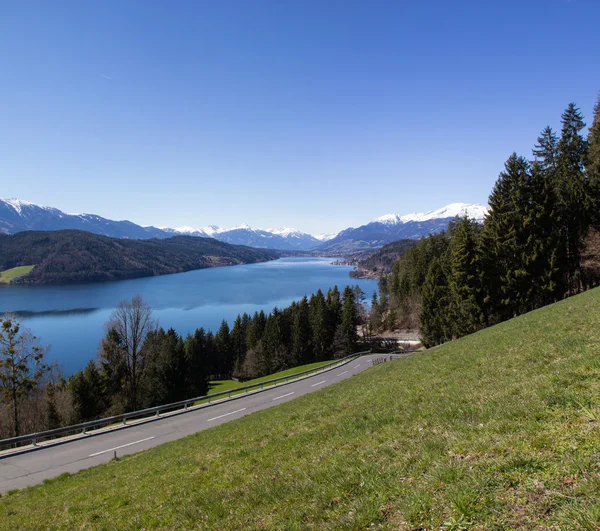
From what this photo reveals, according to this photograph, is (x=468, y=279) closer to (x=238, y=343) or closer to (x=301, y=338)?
(x=301, y=338)

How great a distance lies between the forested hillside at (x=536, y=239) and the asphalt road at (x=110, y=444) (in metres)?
24.1

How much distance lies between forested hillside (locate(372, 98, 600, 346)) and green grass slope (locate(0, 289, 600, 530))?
26579 millimetres

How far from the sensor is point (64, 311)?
389 ft

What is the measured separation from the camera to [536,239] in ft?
116

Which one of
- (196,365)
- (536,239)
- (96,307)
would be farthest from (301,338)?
(96,307)

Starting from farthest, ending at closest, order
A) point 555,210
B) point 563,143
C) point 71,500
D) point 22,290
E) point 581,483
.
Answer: point 22,290 → point 563,143 → point 555,210 → point 71,500 → point 581,483

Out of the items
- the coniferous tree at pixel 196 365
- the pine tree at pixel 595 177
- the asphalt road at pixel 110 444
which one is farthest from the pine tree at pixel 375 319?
the asphalt road at pixel 110 444

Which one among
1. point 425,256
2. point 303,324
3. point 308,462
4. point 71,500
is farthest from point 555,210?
point 303,324

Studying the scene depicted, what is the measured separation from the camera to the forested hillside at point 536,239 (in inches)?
1378

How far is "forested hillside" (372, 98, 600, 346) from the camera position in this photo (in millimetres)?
35000

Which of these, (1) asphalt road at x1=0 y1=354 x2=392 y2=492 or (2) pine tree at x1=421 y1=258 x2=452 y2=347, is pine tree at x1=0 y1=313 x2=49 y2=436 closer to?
(1) asphalt road at x1=0 y1=354 x2=392 y2=492

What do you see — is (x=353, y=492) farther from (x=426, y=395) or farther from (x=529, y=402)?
(x=426, y=395)

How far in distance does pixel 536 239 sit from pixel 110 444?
4105cm

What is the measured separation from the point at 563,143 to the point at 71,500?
5471 centimetres
